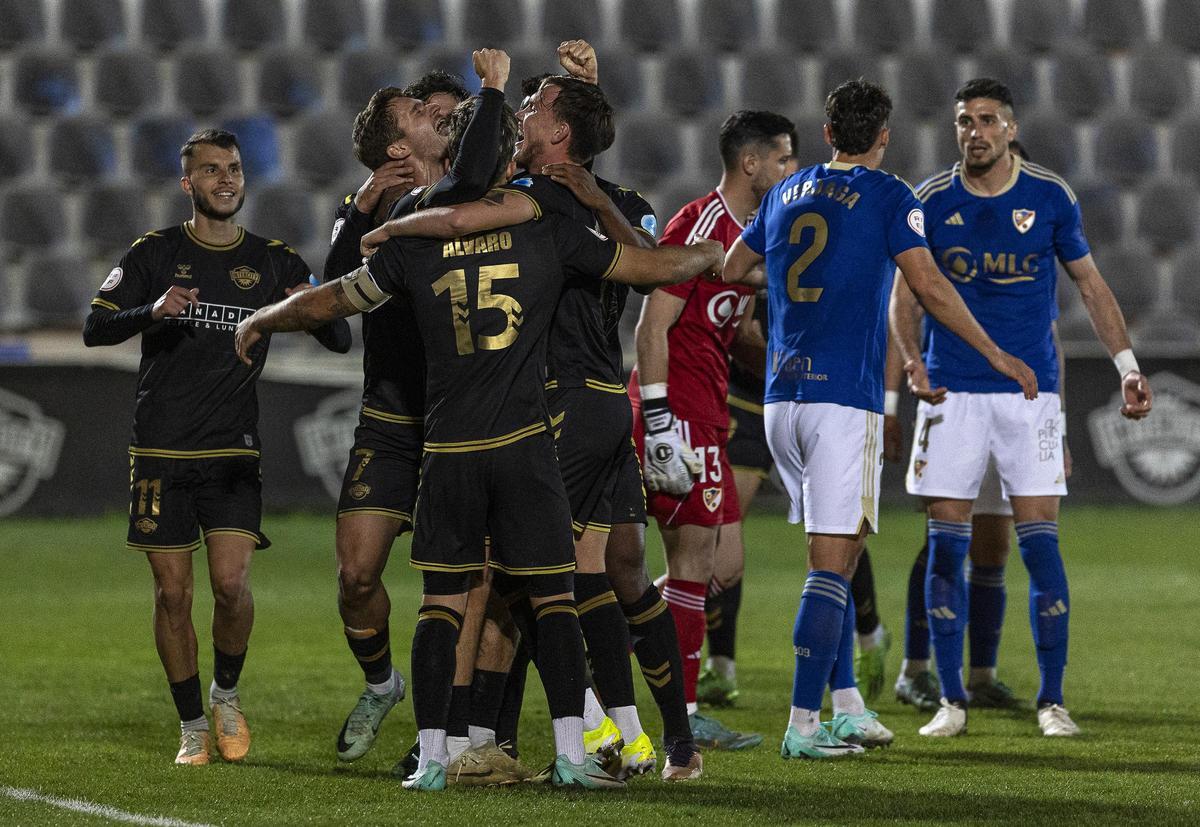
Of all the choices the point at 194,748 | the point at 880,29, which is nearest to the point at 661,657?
the point at 194,748

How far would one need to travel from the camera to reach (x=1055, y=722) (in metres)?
5.49

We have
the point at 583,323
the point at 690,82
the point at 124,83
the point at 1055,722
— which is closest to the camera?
the point at 583,323

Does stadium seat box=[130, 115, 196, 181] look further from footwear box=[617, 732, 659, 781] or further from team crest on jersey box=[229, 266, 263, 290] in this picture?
footwear box=[617, 732, 659, 781]

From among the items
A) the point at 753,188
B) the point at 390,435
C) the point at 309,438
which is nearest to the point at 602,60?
→ the point at 309,438

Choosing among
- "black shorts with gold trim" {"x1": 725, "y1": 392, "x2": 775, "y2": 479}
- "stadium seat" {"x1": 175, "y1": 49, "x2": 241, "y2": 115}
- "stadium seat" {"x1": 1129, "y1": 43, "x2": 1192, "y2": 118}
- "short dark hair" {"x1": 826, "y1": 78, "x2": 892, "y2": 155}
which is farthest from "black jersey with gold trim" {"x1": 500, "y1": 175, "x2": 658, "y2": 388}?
"stadium seat" {"x1": 1129, "y1": 43, "x2": 1192, "y2": 118}

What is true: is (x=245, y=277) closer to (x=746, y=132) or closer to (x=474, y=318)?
(x=474, y=318)

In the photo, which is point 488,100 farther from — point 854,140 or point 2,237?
point 2,237

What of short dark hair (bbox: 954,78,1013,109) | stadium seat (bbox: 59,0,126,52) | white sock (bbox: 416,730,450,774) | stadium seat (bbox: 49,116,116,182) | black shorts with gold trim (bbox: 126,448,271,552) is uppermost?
stadium seat (bbox: 59,0,126,52)

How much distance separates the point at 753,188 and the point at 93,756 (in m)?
2.98

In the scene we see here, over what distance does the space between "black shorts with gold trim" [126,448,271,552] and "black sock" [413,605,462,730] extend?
1205 millimetres

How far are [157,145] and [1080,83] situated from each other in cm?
916

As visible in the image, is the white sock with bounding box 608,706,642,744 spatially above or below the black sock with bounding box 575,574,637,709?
below

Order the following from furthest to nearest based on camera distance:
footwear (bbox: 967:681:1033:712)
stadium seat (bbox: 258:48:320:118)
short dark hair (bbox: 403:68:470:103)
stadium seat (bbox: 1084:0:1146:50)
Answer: stadium seat (bbox: 1084:0:1146:50) < stadium seat (bbox: 258:48:320:118) < footwear (bbox: 967:681:1033:712) < short dark hair (bbox: 403:68:470:103)

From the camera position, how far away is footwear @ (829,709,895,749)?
528 cm
